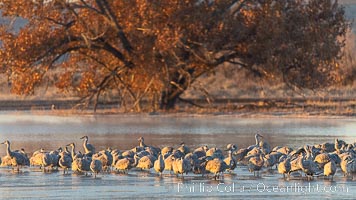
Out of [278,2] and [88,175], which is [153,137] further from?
[278,2]

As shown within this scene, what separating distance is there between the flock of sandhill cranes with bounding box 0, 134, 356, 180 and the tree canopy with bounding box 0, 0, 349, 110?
1751 centimetres

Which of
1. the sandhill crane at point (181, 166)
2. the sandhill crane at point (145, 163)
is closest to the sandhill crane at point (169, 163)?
the sandhill crane at point (181, 166)

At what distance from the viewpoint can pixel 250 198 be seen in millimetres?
16562

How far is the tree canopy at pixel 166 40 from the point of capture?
39281 mm

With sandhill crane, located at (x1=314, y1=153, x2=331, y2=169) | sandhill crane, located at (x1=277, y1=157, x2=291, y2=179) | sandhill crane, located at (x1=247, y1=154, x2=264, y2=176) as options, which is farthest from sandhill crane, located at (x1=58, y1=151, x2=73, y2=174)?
sandhill crane, located at (x1=314, y1=153, x2=331, y2=169)

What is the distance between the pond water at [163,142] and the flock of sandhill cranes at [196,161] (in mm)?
199

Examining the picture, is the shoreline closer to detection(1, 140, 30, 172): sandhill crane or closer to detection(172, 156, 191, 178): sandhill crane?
detection(1, 140, 30, 172): sandhill crane

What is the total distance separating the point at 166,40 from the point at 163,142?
11.2 meters

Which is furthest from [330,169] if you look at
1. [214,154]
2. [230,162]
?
[214,154]

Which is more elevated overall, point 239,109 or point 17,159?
point 239,109

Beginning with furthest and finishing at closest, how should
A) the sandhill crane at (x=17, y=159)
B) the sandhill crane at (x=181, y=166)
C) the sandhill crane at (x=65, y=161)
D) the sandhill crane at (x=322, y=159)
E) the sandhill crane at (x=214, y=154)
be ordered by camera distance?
1. the sandhill crane at (x=17, y=159)
2. the sandhill crane at (x=214, y=154)
3. the sandhill crane at (x=65, y=161)
4. the sandhill crane at (x=322, y=159)
5. the sandhill crane at (x=181, y=166)

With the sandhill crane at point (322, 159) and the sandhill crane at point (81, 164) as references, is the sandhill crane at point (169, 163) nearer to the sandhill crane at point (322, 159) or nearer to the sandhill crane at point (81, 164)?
the sandhill crane at point (81, 164)

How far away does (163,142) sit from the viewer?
2809cm

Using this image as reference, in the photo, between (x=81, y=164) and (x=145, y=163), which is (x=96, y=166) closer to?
(x=81, y=164)
